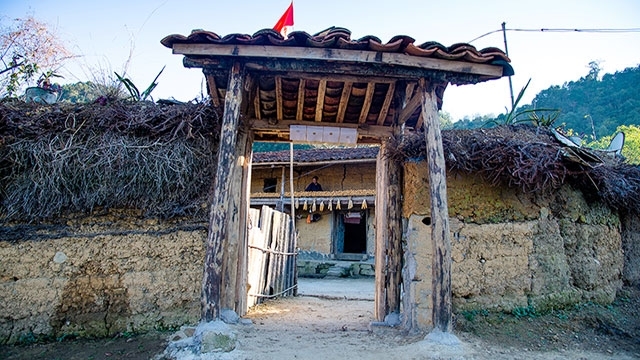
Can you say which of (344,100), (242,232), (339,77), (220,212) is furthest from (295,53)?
(242,232)

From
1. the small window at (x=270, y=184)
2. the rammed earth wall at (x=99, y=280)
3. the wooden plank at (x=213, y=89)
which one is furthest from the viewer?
the small window at (x=270, y=184)

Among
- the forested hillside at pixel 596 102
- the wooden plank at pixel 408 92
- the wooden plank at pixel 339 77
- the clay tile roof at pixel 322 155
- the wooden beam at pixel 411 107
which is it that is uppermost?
the forested hillside at pixel 596 102

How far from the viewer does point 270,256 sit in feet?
23.5

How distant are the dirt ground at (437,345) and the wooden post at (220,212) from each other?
1.61 feet

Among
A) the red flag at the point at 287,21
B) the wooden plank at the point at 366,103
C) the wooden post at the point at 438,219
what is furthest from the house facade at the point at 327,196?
the wooden post at the point at 438,219

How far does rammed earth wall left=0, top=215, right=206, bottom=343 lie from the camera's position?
4.20 meters

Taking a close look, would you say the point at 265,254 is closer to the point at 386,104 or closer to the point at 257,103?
the point at 257,103

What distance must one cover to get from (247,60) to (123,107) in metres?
1.90

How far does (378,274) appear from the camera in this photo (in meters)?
5.18

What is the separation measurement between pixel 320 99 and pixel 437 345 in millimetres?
3080

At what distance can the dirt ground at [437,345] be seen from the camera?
3.62 meters

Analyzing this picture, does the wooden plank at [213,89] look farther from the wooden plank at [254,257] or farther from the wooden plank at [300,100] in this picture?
the wooden plank at [254,257]

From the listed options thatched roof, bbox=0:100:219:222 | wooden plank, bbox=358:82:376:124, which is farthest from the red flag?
thatched roof, bbox=0:100:219:222

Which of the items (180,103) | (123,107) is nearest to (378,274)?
(180,103)
